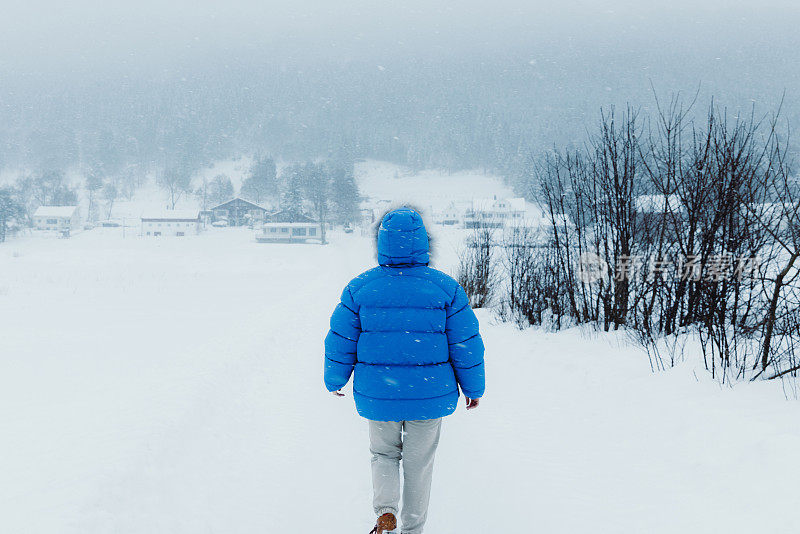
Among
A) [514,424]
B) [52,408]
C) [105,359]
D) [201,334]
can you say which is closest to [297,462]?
[514,424]

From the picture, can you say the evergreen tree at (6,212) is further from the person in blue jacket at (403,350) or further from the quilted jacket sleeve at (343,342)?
the person in blue jacket at (403,350)

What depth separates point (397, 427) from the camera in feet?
8.58

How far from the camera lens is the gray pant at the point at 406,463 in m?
2.60

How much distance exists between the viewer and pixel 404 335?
8.06 feet

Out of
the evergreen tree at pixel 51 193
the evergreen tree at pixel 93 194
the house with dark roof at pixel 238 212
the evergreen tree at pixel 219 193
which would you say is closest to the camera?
the house with dark roof at pixel 238 212

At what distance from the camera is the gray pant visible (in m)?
2.60

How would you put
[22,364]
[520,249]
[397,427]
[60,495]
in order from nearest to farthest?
[397,427]
[60,495]
[22,364]
[520,249]

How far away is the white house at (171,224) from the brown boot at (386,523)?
75.6 meters

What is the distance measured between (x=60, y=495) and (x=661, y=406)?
501 cm

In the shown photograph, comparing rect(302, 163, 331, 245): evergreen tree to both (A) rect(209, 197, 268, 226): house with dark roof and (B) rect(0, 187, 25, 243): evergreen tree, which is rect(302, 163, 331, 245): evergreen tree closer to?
(A) rect(209, 197, 268, 226): house with dark roof

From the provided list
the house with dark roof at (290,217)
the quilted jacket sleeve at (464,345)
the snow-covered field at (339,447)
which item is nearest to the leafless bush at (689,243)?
the snow-covered field at (339,447)

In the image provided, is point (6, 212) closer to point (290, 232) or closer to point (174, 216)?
point (174, 216)

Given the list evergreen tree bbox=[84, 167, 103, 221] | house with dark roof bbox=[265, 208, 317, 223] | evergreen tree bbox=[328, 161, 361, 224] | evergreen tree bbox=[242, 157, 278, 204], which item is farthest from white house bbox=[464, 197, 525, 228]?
evergreen tree bbox=[84, 167, 103, 221]

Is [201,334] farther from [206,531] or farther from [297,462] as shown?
[206,531]
